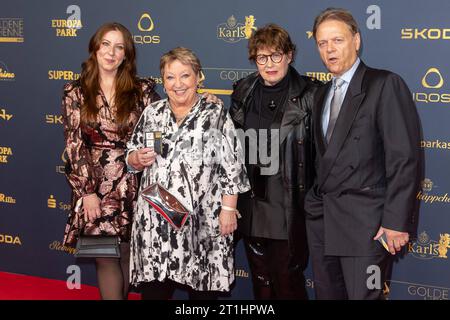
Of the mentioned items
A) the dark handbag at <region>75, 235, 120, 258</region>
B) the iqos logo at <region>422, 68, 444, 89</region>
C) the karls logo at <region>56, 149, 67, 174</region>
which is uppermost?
the iqos logo at <region>422, 68, 444, 89</region>

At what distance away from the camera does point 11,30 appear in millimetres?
4754

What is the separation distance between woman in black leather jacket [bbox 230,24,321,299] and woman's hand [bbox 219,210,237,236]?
4.9 inches

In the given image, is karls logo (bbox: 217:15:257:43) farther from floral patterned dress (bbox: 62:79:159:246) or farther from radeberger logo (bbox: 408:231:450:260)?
radeberger logo (bbox: 408:231:450:260)

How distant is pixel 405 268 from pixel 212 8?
6.75ft

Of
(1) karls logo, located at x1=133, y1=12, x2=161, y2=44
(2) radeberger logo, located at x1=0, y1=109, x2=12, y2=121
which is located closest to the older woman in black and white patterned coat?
(1) karls logo, located at x1=133, y1=12, x2=161, y2=44

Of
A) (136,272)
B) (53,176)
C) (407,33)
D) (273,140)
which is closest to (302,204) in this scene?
(273,140)

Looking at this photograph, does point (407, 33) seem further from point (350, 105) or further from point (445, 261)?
point (445, 261)

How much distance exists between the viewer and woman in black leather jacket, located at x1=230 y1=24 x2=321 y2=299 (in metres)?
3.19

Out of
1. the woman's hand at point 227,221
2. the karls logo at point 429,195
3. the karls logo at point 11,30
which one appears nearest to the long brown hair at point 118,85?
the woman's hand at point 227,221

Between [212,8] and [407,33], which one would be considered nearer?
[407,33]

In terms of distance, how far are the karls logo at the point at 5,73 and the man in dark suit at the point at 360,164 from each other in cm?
278

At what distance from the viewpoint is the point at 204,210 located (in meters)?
3.29

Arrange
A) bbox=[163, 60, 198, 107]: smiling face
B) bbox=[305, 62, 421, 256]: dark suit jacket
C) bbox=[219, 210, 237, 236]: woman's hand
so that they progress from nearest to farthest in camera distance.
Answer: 1. bbox=[305, 62, 421, 256]: dark suit jacket
2. bbox=[163, 60, 198, 107]: smiling face
3. bbox=[219, 210, 237, 236]: woman's hand

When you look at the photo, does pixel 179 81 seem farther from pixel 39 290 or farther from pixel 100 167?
pixel 39 290
